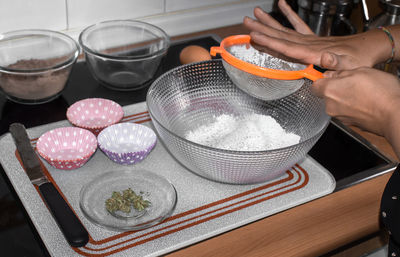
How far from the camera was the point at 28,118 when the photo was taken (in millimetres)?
1014

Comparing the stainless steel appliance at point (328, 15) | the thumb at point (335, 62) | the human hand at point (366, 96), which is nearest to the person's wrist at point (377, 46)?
the thumb at point (335, 62)

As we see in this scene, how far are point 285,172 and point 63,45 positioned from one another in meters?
0.61

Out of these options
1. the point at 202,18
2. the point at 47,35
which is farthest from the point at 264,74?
the point at 202,18

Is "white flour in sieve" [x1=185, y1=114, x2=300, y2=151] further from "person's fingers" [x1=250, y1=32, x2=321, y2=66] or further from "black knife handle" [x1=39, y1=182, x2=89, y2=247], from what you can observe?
"black knife handle" [x1=39, y1=182, x2=89, y2=247]

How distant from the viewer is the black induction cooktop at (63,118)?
0.76 m

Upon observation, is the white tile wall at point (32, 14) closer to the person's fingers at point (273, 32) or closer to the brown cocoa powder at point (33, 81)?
the brown cocoa powder at point (33, 81)

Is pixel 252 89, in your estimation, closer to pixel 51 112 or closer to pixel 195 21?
pixel 51 112

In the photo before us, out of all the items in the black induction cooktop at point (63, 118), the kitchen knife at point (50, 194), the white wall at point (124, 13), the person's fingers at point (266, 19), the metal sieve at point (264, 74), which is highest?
the person's fingers at point (266, 19)

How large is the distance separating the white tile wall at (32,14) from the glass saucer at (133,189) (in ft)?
1.79

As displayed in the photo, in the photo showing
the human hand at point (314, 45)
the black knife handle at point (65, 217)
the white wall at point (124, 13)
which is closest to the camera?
the black knife handle at point (65, 217)

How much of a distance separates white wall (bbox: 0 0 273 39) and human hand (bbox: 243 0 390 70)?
1.44 ft

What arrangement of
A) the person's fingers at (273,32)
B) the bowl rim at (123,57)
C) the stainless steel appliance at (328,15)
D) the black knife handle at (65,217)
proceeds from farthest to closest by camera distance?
the stainless steel appliance at (328,15), the bowl rim at (123,57), the person's fingers at (273,32), the black knife handle at (65,217)

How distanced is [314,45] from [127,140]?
397mm

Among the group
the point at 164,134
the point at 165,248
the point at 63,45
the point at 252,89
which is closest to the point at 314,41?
the point at 252,89
